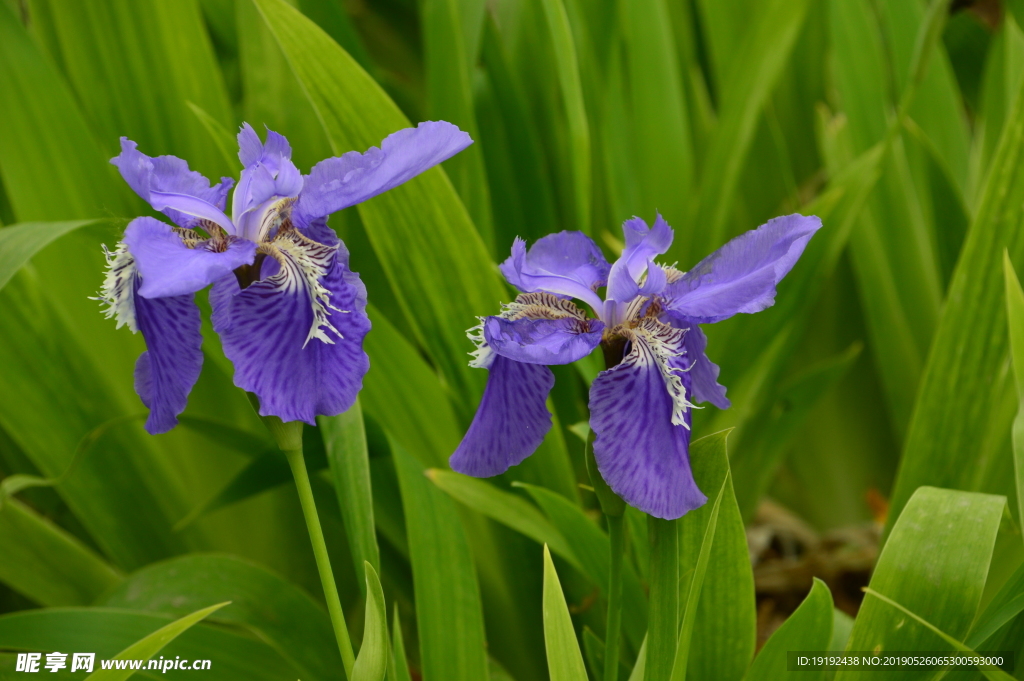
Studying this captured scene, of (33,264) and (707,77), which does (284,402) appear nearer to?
(33,264)

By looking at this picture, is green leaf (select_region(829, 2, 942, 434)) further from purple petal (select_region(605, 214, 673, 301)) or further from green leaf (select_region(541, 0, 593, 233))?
purple petal (select_region(605, 214, 673, 301))

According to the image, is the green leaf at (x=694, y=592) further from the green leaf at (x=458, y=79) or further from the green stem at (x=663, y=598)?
the green leaf at (x=458, y=79)

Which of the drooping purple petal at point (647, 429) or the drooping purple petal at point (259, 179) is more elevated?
the drooping purple petal at point (259, 179)

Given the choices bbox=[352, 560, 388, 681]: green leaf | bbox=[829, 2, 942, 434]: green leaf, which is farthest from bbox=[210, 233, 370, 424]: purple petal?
bbox=[829, 2, 942, 434]: green leaf

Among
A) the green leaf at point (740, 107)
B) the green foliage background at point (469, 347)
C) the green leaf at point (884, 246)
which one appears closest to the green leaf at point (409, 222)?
the green foliage background at point (469, 347)

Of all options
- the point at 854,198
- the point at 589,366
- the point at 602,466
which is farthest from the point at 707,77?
the point at 602,466

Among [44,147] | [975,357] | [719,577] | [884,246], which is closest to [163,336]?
[719,577]
